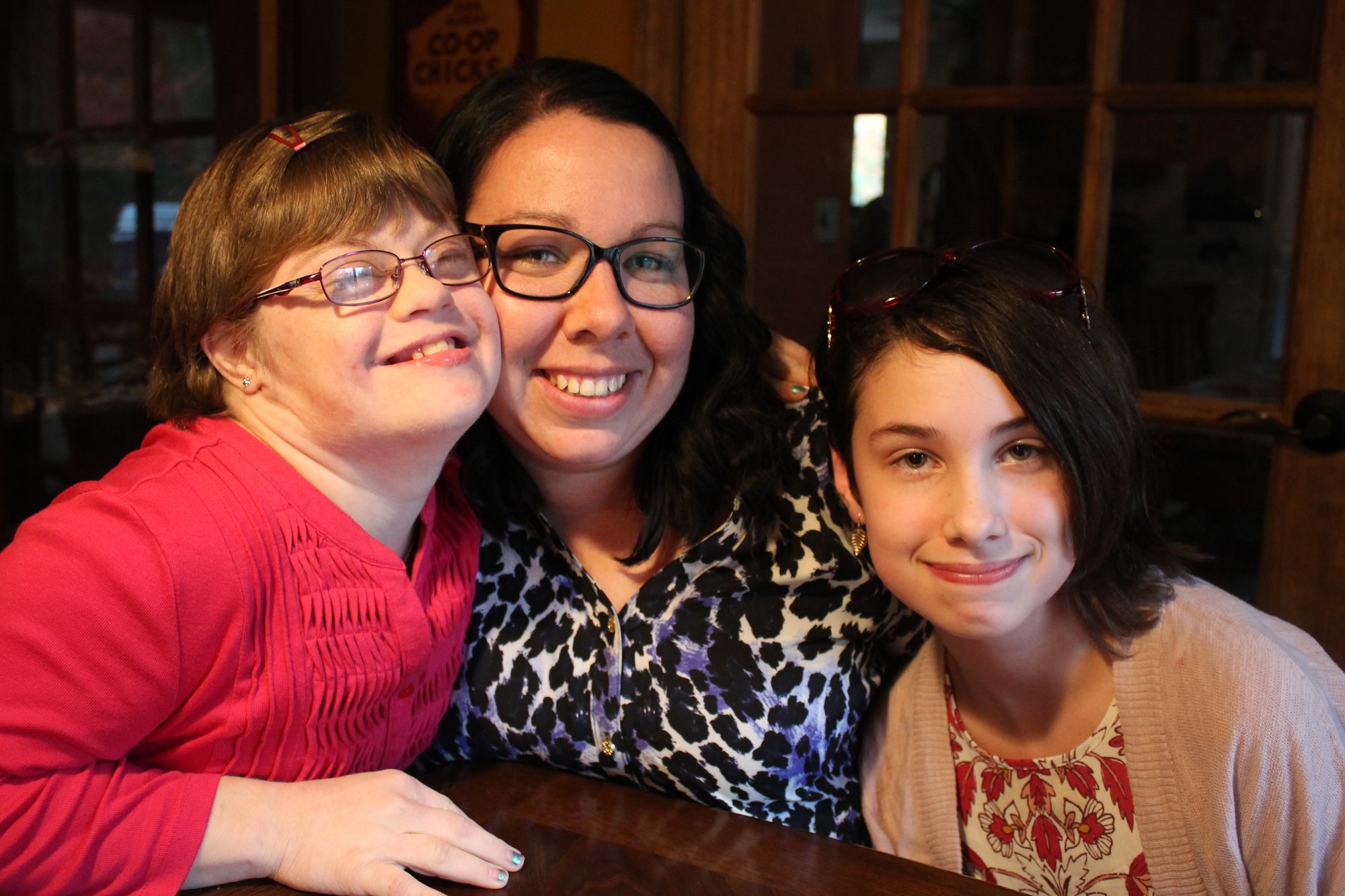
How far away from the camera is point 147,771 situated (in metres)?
1.08

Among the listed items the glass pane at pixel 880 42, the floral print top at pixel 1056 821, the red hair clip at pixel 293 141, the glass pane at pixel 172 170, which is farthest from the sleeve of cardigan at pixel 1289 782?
the glass pane at pixel 172 170

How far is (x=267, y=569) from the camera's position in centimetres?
111

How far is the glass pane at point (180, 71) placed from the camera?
2717 millimetres

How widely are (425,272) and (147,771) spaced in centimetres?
57

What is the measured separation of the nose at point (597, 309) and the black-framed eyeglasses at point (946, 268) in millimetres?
273

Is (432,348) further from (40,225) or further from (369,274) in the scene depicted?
(40,225)

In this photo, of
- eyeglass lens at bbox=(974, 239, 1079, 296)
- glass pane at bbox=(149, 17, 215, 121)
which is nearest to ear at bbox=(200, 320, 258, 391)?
eyeglass lens at bbox=(974, 239, 1079, 296)

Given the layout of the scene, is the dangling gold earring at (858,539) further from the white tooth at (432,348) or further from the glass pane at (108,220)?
the glass pane at (108,220)

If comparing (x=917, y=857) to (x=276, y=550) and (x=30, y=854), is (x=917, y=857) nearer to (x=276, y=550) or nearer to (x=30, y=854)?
(x=276, y=550)

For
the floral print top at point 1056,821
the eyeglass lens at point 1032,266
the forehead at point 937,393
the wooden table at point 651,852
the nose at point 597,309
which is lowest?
the floral print top at point 1056,821

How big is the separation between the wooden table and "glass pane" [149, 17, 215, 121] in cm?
209

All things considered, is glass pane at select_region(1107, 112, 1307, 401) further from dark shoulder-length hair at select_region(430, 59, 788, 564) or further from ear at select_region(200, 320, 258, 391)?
ear at select_region(200, 320, 258, 391)

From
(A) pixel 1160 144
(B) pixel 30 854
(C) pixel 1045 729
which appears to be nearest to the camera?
(B) pixel 30 854

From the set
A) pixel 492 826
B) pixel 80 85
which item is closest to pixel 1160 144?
pixel 492 826
